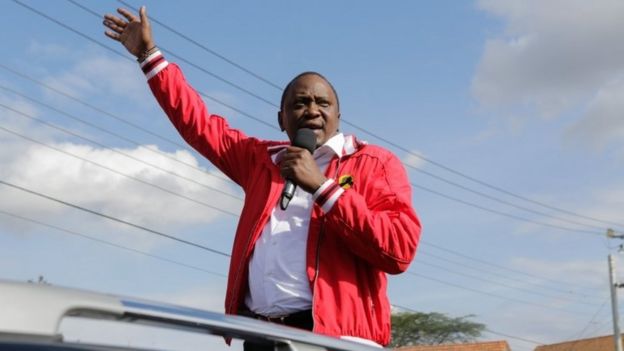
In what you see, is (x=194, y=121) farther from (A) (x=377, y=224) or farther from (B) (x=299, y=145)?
Result: (A) (x=377, y=224)

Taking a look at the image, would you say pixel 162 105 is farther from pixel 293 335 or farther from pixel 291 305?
pixel 293 335

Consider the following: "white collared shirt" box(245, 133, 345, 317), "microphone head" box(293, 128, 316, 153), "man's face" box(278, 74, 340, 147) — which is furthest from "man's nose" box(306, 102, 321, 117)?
"white collared shirt" box(245, 133, 345, 317)

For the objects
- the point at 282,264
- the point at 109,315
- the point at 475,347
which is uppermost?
the point at 475,347

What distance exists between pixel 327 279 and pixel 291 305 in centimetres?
16

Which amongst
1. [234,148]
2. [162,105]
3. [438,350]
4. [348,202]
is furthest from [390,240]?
[438,350]

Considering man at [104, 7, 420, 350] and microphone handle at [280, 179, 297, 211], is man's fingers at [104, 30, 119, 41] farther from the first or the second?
microphone handle at [280, 179, 297, 211]

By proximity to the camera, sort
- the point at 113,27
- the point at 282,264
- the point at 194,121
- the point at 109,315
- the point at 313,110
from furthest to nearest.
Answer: the point at 113,27, the point at 194,121, the point at 313,110, the point at 282,264, the point at 109,315

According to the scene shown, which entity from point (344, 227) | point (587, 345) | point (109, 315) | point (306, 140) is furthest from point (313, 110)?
point (587, 345)

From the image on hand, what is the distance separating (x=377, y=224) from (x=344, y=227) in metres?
0.12

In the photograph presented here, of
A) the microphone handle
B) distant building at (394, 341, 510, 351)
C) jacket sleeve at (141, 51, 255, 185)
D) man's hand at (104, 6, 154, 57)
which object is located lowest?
the microphone handle

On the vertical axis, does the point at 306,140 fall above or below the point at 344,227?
above

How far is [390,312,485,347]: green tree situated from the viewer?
46156mm

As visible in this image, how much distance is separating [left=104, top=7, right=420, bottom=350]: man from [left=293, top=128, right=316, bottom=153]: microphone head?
40 millimetres

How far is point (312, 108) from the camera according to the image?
12.2 feet
